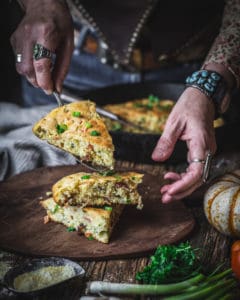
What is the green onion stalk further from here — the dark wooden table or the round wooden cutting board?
the round wooden cutting board

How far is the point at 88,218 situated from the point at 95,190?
17 cm

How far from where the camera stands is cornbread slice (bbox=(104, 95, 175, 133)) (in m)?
4.81

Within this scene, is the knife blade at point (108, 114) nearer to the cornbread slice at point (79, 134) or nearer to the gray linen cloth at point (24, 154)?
the gray linen cloth at point (24, 154)

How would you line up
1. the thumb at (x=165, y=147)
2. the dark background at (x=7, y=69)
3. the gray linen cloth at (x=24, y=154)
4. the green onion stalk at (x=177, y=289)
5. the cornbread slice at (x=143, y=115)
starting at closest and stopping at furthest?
the green onion stalk at (x=177, y=289) → the thumb at (x=165, y=147) → the gray linen cloth at (x=24, y=154) → the cornbread slice at (x=143, y=115) → the dark background at (x=7, y=69)

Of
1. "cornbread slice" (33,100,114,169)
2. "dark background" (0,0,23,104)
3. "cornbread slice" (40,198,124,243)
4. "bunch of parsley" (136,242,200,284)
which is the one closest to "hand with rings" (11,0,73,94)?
"cornbread slice" (33,100,114,169)

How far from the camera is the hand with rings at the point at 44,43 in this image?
3.35 meters

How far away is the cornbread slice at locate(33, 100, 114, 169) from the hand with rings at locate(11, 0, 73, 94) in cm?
18

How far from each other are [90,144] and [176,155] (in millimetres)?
1147

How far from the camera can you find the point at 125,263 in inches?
123

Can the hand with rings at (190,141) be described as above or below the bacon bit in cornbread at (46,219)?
above

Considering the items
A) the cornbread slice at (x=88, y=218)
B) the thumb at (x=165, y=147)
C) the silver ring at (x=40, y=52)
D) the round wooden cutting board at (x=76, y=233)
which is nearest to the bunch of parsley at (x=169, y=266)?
the round wooden cutting board at (x=76, y=233)

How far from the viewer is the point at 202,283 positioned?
2.79 metres

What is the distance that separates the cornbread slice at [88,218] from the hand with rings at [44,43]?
0.73 m

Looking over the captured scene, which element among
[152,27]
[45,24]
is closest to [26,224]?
[45,24]
